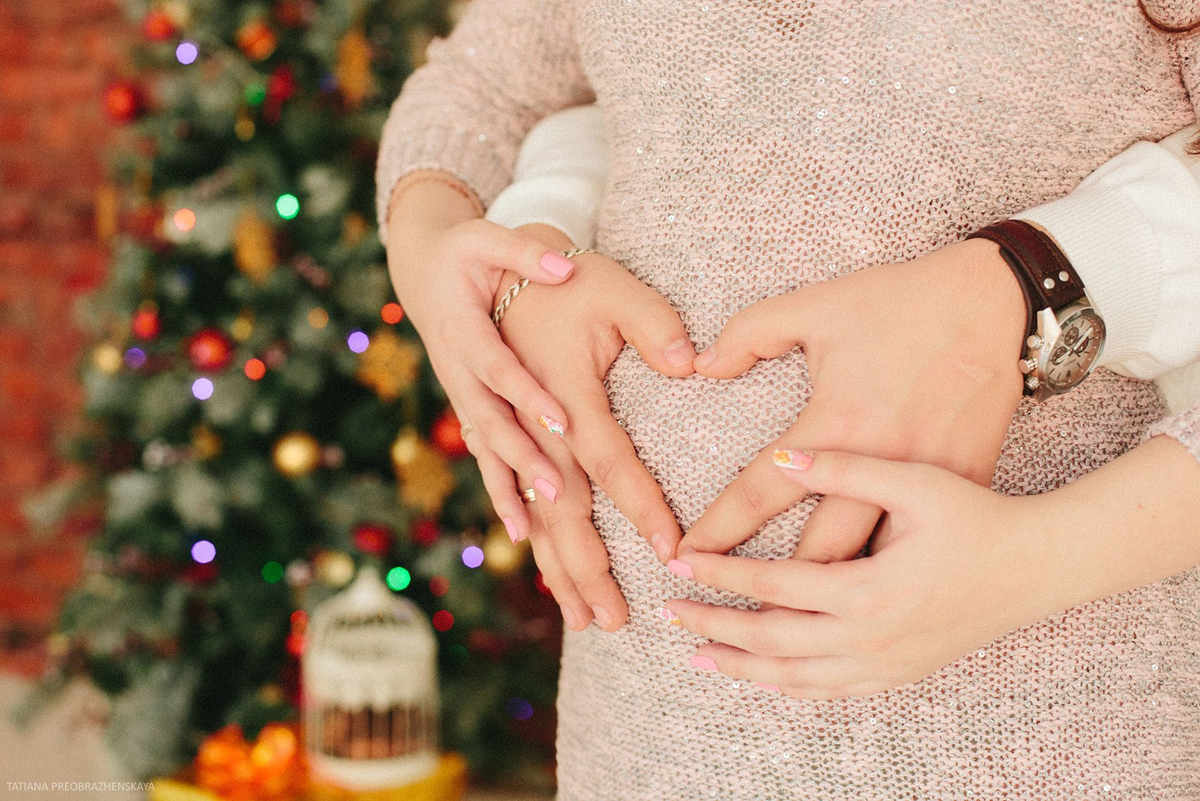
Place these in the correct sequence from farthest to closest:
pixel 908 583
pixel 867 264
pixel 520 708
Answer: pixel 520 708 → pixel 867 264 → pixel 908 583

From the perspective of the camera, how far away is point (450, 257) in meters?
0.76

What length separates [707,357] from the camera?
0.63 meters

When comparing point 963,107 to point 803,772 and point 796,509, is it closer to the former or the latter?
point 796,509

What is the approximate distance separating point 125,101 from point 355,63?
1.82 ft

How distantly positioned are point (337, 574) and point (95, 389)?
27.4 inches

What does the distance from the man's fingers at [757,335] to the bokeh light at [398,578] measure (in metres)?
1.61

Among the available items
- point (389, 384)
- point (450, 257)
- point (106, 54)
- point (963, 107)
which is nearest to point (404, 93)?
point (450, 257)

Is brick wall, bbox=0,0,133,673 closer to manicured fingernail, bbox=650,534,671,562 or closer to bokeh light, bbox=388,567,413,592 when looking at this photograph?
bokeh light, bbox=388,567,413,592

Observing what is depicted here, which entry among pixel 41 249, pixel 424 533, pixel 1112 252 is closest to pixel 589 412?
pixel 1112 252

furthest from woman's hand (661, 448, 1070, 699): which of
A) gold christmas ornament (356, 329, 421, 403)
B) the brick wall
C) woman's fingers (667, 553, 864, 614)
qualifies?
the brick wall

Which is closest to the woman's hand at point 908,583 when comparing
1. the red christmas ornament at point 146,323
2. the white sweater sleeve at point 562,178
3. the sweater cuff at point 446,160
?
the white sweater sleeve at point 562,178

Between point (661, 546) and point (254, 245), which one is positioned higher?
point (661, 546)

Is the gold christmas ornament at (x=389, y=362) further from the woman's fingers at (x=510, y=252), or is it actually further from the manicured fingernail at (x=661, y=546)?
the manicured fingernail at (x=661, y=546)

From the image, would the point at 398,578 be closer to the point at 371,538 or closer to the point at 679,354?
the point at 371,538
